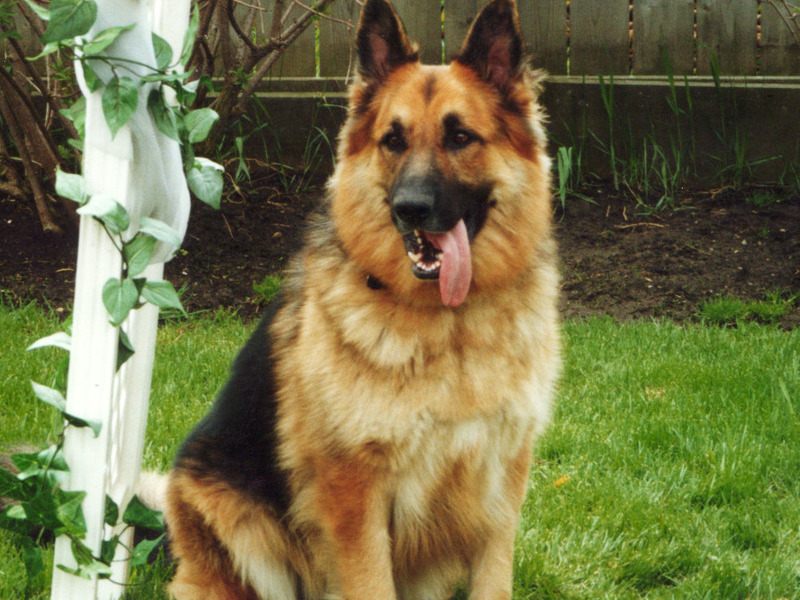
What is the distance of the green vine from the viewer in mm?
1664

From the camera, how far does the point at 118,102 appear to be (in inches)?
66.6

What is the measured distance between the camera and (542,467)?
360 centimetres

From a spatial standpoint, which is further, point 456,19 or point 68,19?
point 456,19

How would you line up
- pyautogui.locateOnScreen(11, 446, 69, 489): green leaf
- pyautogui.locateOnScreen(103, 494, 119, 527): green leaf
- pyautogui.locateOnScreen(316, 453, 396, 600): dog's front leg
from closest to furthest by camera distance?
pyautogui.locateOnScreen(11, 446, 69, 489): green leaf, pyautogui.locateOnScreen(103, 494, 119, 527): green leaf, pyautogui.locateOnScreen(316, 453, 396, 600): dog's front leg

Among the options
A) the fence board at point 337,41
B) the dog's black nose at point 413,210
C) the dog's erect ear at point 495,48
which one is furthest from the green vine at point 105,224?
Result: the fence board at point 337,41

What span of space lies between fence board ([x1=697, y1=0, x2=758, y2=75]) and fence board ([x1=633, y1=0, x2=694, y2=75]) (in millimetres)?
80

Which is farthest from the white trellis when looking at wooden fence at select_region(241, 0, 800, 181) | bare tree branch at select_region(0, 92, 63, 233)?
wooden fence at select_region(241, 0, 800, 181)

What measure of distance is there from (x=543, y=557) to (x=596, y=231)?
11.3 ft

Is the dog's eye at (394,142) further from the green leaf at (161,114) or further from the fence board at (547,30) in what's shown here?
the fence board at (547,30)

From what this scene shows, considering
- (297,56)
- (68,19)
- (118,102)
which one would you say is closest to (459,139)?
(118,102)

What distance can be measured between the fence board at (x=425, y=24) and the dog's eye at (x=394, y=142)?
4.17m

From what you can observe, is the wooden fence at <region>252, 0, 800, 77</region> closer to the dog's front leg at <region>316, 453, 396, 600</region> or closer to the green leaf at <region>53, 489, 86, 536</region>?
the dog's front leg at <region>316, 453, 396, 600</region>

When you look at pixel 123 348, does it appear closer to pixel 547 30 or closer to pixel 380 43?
pixel 380 43

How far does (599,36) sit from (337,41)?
193 cm
